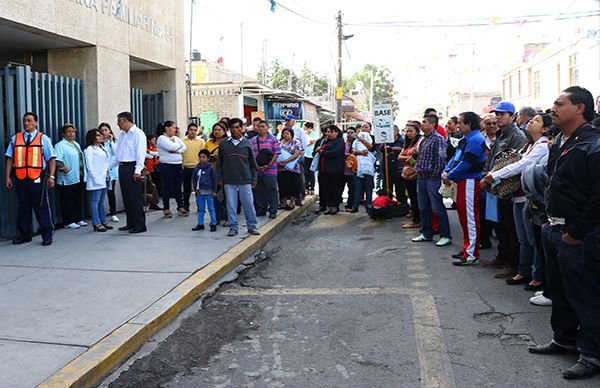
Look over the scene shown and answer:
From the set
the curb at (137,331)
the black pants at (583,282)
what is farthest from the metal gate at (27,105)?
the black pants at (583,282)

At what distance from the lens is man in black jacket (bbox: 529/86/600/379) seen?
3.91 m

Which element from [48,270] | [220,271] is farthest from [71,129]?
[220,271]

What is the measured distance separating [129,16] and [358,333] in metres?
8.93

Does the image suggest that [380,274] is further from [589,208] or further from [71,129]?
[71,129]

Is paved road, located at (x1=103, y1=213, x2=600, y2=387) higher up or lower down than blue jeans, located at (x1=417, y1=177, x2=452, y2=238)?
lower down

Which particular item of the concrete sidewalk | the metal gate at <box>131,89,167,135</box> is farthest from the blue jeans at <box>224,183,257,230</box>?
the metal gate at <box>131,89,167,135</box>

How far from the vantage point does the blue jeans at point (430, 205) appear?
8508 millimetres

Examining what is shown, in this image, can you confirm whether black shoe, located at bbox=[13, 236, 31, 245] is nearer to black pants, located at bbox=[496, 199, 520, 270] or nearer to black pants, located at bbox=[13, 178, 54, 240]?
black pants, located at bbox=[13, 178, 54, 240]

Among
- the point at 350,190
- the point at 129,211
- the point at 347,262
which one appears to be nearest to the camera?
the point at 347,262

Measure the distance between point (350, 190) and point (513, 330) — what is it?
7871 millimetres

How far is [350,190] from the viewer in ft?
41.9

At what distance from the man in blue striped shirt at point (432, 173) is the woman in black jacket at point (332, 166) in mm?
3400

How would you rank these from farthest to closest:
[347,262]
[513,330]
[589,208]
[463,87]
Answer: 1. [463,87]
2. [347,262]
3. [513,330]
4. [589,208]

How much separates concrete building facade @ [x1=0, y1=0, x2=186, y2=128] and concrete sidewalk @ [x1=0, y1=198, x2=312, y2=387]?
108 inches
